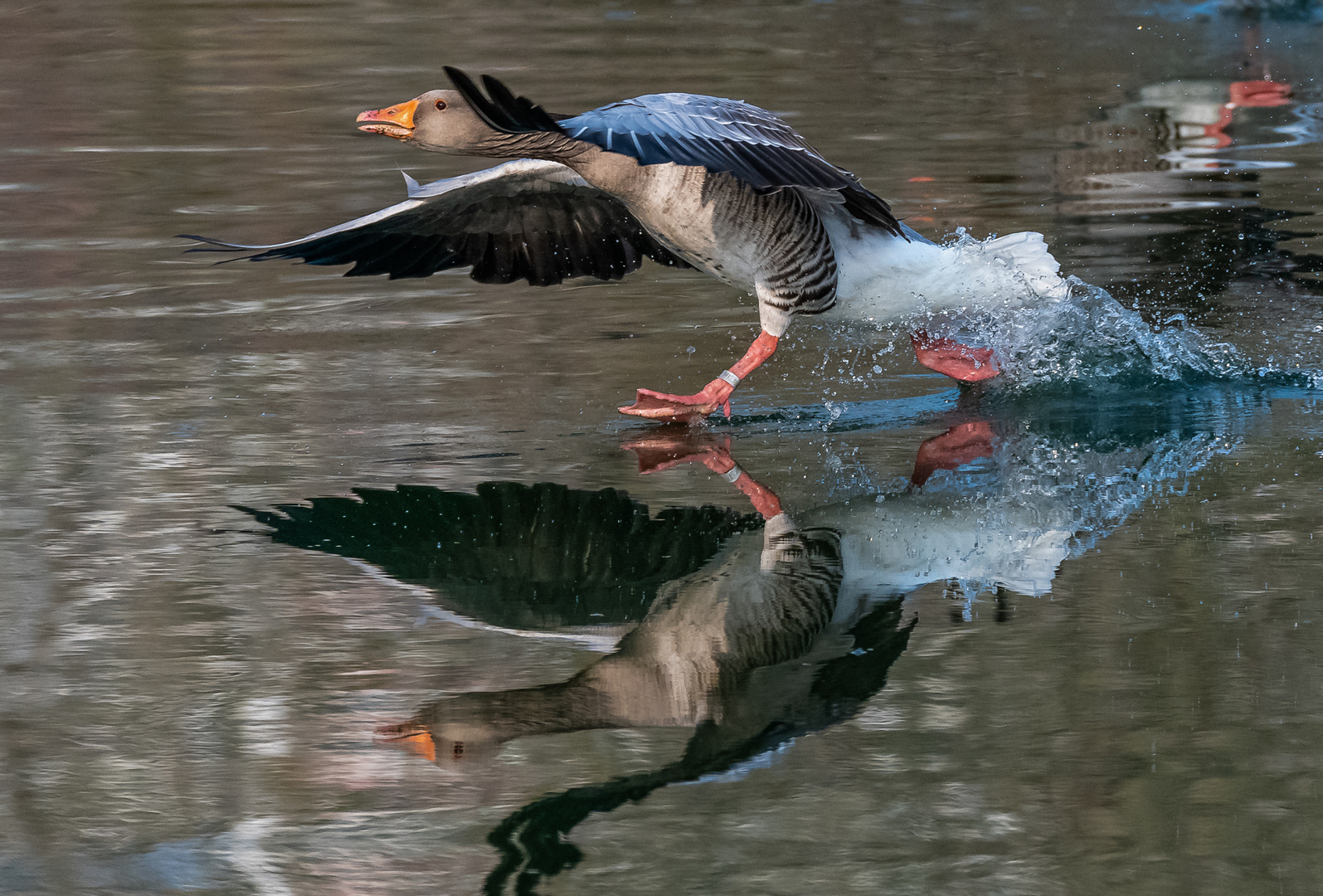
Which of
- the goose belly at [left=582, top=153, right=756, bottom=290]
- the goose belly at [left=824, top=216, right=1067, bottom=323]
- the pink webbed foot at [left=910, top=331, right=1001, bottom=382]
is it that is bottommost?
the pink webbed foot at [left=910, top=331, right=1001, bottom=382]

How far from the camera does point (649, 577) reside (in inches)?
177

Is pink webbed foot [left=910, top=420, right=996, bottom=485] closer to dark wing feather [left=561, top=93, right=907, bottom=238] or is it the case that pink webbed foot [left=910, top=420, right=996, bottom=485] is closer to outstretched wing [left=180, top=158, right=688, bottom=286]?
dark wing feather [left=561, top=93, right=907, bottom=238]

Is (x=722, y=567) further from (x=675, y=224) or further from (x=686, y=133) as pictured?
(x=675, y=224)

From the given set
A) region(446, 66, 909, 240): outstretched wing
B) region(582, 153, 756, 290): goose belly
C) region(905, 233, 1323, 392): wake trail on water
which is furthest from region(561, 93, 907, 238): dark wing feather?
region(905, 233, 1323, 392): wake trail on water

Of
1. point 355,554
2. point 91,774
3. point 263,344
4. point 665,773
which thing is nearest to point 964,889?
point 665,773

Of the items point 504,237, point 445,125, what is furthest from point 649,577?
point 504,237

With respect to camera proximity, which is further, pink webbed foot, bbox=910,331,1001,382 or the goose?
pink webbed foot, bbox=910,331,1001,382

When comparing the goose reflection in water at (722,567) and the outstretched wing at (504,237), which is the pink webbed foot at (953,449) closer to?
the goose reflection in water at (722,567)

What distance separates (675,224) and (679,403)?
0.64 metres

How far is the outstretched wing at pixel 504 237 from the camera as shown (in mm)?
6695

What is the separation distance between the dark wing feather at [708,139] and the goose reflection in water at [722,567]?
98 centimetres

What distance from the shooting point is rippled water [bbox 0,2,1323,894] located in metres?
3.09

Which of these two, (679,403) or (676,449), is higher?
(679,403)

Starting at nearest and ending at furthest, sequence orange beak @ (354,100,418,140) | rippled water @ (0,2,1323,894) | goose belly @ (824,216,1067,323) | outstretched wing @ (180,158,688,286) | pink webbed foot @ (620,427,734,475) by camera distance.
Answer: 1. rippled water @ (0,2,1323,894)
2. pink webbed foot @ (620,427,734,475)
3. orange beak @ (354,100,418,140)
4. goose belly @ (824,216,1067,323)
5. outstretched wing @ (180,158,688,286)
